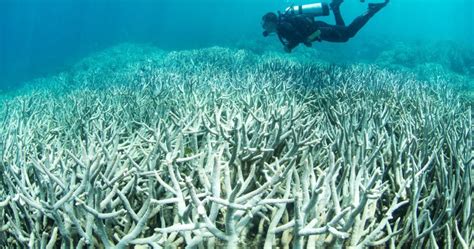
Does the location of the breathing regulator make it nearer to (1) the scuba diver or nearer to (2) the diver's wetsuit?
(1) the scuba diver

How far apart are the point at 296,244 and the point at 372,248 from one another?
2.56ft

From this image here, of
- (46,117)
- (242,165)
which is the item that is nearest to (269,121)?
(242,165)

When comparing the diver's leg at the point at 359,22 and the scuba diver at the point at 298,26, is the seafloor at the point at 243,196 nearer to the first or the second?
the scuba diver at the point at 298,26

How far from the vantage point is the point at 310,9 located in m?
9.54

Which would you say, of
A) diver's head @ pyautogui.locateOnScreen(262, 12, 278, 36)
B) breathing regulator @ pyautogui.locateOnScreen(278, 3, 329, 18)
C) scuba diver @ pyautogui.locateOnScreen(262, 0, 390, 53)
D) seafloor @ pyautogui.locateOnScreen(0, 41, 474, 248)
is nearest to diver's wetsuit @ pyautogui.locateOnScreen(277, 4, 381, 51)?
scuba diver @ pyautogui.locateOnScreen(262, 0, 390, 53)

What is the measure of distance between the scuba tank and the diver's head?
66cm

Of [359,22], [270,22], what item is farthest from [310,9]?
[359,22]

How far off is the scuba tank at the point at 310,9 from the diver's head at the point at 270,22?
0.66 metres

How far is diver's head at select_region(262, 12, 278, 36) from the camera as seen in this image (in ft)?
28.6

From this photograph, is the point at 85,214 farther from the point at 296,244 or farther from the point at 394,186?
the point at 394,186

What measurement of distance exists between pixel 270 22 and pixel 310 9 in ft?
4.79

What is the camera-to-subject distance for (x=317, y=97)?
226 inches

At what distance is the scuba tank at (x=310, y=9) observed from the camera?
9.38 meters

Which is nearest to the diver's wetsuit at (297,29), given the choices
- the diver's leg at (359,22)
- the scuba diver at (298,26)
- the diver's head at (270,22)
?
the scuba diver at (298,26)
